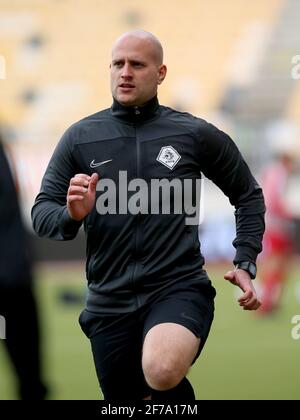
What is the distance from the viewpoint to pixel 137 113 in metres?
4.49

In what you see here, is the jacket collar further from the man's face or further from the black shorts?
the black shorts

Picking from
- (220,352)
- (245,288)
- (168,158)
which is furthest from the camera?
(220,352)

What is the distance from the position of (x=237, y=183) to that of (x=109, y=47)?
11.8 m

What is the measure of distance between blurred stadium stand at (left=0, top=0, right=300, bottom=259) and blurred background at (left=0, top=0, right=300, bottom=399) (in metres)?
0.02

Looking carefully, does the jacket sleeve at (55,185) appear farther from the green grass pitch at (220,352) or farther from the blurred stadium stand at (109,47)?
the blurred stadium stand at (109,47)

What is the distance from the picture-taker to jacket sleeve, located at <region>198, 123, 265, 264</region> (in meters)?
4.48

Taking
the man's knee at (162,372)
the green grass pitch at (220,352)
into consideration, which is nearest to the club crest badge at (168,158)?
the man's knee at (162,372)

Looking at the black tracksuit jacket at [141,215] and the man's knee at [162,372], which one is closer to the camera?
the man's knee at [162,372]

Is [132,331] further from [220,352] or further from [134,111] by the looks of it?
[220,352]

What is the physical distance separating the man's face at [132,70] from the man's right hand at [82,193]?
0.56 m

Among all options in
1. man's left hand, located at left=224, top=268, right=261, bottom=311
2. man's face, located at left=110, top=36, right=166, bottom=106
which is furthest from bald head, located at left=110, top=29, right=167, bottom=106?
man's left hand, located at left=224, top=268, right=261, bottom=311

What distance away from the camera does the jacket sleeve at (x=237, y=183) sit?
4.48 metres

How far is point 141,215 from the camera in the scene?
436 cm

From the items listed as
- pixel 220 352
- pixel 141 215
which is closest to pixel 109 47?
pixel 220 352
